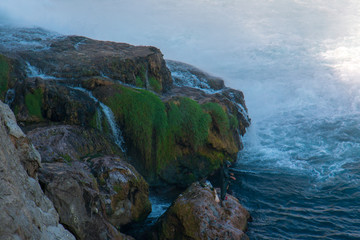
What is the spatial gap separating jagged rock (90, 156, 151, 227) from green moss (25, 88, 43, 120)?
3164 mm

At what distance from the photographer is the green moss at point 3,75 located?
12.3 m

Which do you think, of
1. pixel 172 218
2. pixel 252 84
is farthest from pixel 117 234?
pixel 252 84

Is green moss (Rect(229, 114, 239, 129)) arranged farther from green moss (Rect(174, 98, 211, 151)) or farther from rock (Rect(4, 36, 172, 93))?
rock (Rect(4, 36, 172, 93))

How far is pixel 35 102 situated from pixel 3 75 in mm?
2066

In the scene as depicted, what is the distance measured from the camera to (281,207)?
11570 mm

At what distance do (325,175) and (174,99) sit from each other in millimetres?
6814

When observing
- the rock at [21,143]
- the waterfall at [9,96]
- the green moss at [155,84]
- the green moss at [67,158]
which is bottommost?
the green moss at [67,158]

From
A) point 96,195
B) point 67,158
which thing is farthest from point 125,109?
point 96,195

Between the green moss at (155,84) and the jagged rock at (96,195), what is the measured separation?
6324mm

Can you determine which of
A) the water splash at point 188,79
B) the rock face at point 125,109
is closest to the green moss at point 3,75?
the rock face at point 125,109

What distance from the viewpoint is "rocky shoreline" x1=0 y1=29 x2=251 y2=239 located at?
7.34 metres

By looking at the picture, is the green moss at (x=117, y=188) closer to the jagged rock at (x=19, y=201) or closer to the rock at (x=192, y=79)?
the jagged rock at (x=19, y=201)

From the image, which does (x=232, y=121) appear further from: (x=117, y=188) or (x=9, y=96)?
(x=9, y=96)

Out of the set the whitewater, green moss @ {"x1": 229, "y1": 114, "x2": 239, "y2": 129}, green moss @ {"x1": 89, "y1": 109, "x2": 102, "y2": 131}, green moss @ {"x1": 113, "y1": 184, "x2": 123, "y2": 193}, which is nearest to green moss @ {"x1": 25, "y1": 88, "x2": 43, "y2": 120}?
green moss @ {"x1": 89, "y1": 109, "x2": 102, "y2": 131}
